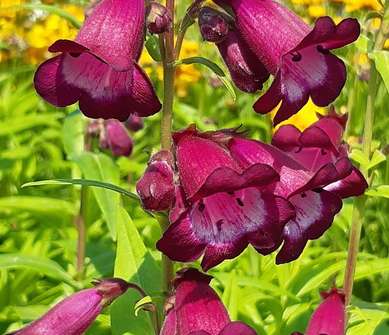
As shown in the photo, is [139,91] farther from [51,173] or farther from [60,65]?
[51,173]

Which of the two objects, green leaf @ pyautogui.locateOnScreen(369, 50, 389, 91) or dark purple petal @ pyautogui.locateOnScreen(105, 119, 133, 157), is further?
dark purple petal @ pyautogui.locateOnScreen(105, 119, 133, 157)

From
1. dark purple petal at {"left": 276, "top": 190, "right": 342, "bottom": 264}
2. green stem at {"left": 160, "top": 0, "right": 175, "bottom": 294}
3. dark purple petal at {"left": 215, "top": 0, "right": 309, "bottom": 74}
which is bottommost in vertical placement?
dark purple petal at {"left": 276, "top": 190, "right": 342, "bottom": 264}

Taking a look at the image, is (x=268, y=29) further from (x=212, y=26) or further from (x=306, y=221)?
(x=306, y=221)

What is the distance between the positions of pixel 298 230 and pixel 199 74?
5.07 m

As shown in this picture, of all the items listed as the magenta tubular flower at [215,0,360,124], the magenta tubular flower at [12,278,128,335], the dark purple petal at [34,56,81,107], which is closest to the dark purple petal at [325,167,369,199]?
the magenta tubular flower at [215,0,360,124]

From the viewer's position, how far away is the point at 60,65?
5.59ft

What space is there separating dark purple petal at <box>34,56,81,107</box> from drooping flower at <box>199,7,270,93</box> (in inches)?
11.1

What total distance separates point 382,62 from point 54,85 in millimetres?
1092

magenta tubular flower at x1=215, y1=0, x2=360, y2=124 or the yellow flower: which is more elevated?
magenta tubular flower at x1=215, y1=0, x2=360, y2=124

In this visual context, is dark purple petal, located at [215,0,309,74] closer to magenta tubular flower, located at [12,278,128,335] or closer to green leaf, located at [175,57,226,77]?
green leaf, located at [175,57,226,77]

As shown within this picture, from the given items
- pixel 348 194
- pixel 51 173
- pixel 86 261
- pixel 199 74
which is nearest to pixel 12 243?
pixel 86 261

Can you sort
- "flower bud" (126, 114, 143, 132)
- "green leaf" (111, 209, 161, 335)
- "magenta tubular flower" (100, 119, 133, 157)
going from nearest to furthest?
"green leaf" (111, 209, 161, 335)
"magenta tubular flower" (100, 119, 133, 157)
"flower bud" (126, 114, 143, 132)

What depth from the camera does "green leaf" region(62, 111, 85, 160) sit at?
3674mm

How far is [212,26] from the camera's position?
1.71m
